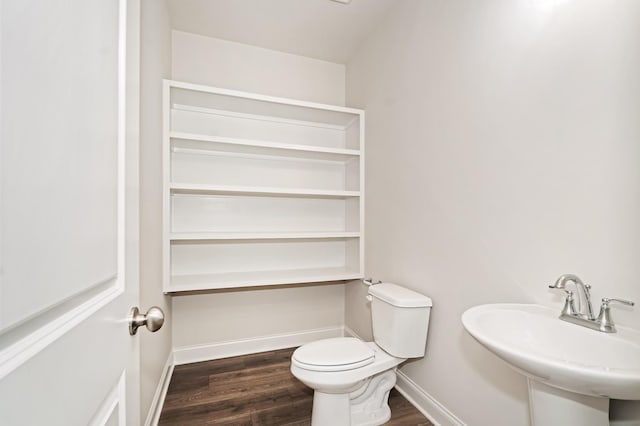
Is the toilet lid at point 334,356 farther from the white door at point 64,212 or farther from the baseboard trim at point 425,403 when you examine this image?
the white door at point 64,212

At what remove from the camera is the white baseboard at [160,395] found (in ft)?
4.90

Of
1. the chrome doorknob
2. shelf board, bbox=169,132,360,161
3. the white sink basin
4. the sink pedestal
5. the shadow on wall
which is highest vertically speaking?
shelf board, bbox=169,132,360,161

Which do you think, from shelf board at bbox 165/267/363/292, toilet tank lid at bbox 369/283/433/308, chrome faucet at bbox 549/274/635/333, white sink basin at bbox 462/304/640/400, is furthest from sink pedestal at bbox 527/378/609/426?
shelf board at bbox 165/267/363/292

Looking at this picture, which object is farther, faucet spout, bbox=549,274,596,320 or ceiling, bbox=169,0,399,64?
ceiling, bbox=169,0,399,64

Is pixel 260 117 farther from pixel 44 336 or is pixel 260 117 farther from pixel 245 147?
pixel 44 336

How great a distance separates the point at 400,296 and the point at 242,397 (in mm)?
1216

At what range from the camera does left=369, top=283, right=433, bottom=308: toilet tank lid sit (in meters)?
1.55

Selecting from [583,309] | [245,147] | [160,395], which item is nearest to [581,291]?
[583,309]

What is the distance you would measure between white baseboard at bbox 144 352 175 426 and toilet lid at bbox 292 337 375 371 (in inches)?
32.7

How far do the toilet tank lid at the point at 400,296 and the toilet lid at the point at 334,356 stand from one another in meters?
0.31

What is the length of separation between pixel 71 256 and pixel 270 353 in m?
2.26

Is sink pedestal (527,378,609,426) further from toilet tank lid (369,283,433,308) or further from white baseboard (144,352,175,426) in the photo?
white baseboard (144,352,175,426)

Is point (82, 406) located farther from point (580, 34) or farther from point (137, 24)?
point (580, 34)

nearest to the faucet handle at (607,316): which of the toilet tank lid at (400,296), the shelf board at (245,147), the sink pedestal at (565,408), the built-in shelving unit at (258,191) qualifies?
the sink pedestal at (565,408)
